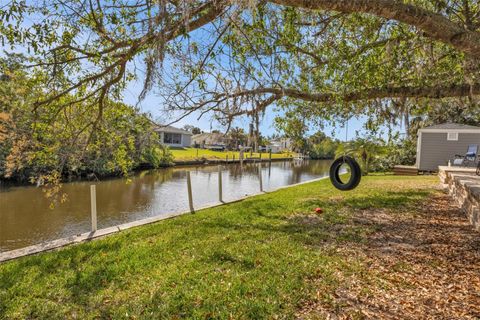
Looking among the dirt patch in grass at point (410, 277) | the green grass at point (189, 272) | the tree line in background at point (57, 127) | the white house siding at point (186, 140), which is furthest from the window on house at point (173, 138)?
the dirt patch in grass at point (410, 277)

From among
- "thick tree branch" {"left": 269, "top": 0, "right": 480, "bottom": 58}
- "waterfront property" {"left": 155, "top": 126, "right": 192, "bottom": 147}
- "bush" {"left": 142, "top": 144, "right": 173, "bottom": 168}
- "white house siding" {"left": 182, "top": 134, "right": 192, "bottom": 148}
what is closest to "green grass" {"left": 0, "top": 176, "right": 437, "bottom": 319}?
"thick tree branch" {"left": 269, "top": 0, "right": 480, "bottom": 58}

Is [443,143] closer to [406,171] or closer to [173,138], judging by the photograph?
[406,171]

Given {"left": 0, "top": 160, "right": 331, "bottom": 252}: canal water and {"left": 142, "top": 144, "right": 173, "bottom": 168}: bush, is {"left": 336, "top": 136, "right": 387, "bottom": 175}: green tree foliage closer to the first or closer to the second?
{"left": 0, "top": 160, "right": 331, "bottom": 252}: canal water

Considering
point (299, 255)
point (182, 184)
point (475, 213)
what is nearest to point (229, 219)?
point (299, 255)

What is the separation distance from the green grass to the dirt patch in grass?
0.18m

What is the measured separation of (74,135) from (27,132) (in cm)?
72

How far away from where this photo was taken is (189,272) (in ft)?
11.3

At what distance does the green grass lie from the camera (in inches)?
108

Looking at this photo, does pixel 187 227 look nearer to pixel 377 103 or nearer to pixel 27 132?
pixel 27 132

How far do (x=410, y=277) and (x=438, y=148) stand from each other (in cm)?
1551

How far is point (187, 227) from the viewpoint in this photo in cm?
560

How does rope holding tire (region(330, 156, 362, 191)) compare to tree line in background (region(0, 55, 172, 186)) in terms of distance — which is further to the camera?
rope holding tire (region(330, 156, 362, 191))

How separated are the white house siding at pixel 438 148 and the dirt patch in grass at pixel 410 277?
12.4 metres

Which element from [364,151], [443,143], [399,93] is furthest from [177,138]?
[399,93]
